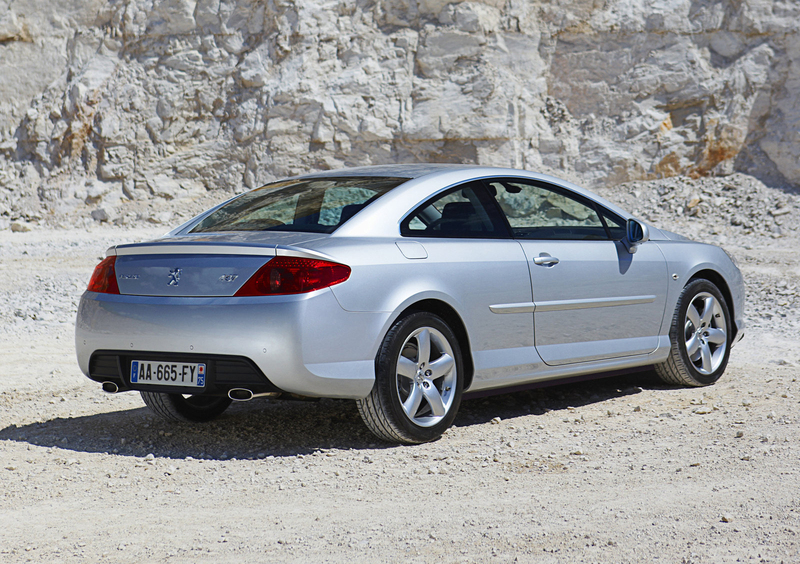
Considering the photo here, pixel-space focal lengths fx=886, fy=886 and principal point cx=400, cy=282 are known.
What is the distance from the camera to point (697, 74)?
25219 millimetres

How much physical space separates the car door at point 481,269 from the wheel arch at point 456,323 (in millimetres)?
32

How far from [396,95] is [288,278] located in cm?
2139

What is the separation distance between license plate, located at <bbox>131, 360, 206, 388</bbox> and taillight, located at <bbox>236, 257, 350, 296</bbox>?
441mm

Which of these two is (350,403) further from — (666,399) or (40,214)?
(40,214)

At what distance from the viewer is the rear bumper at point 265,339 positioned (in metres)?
4.03

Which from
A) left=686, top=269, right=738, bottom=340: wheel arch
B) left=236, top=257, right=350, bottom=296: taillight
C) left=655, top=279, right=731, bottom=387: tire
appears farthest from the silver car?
left=686, top=269, right=738, bottom=340: wheel arch

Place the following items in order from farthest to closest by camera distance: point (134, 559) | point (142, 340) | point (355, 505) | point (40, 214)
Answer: point (40, 214)
point (142, 340)
point (355, 505)
point (134, 559)

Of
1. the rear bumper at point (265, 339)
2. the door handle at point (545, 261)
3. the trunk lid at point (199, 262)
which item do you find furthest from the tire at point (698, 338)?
the trunk lid at point (199, 262)

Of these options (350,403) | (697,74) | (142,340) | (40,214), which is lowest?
(40,214)

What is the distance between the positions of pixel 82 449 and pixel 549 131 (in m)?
22.3

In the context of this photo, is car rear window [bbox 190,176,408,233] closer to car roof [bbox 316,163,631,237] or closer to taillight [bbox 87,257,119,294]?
car roof [bbox 316,163,631,237]

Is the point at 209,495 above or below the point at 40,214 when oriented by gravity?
above

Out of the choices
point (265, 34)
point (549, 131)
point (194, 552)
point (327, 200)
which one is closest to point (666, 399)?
point (327, 200)

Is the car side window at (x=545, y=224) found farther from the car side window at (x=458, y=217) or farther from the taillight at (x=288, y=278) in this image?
the taillight at (x=288, y=278)
